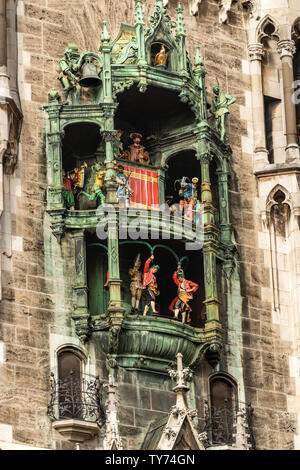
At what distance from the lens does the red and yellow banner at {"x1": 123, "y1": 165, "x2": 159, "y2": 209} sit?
37750 mm

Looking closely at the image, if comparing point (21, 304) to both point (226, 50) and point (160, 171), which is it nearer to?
point (160, 171)

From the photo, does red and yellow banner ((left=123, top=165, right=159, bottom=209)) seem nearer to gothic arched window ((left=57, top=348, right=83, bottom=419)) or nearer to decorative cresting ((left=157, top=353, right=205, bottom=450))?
gothic arched window ((left=57, top=348, right=83, bottom=419))

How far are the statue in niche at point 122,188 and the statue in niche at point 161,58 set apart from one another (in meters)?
1.89

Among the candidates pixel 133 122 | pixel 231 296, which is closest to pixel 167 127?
pixel 133 122

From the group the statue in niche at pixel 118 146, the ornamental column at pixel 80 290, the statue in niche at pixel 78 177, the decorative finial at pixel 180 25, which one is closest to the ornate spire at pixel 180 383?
the ornamental column at pixel 80 290

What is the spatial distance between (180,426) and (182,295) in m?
3.03

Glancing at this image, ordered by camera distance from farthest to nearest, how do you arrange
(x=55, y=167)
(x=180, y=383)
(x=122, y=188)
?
1. (x=122, y=188)
2. (x=55, y=167)
3. (x=180, y=383)

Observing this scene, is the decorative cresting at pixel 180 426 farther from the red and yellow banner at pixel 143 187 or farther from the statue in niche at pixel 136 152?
the statue in niche at pixel 136 152

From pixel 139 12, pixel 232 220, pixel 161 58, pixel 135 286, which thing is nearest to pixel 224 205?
pixel 232 220

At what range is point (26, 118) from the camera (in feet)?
123

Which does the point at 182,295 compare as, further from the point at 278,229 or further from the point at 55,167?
the point at 55,167

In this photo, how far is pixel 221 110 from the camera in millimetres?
38562

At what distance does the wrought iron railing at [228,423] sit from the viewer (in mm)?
36125

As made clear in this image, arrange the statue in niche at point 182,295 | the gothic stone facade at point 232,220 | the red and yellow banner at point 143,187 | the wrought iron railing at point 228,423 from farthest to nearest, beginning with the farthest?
the red and yellow banner at point 143,187 → the statue in niche at point 182,295 → the wrought iron railing at point 228,423 → the gothic stone facade at point 232,220
